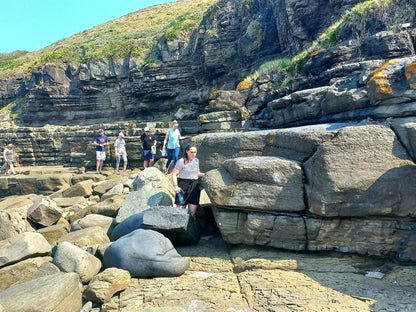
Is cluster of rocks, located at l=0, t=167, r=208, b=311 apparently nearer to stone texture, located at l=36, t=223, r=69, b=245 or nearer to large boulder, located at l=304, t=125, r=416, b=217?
stone texture, located at l=36, t=223, r=69, b=245

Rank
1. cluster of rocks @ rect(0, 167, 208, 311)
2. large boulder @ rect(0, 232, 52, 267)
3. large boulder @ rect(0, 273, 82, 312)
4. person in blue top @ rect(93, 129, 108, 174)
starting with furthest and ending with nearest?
person in blue top @ rect(93, 129, 108, 174), large boulder @ rect(0, 232, 52, 267), cluster of rocks @ rect(0, 167, 208, 311), large boulder @ rect(0, 273, 82, 312)

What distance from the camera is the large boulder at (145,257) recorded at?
149 inches

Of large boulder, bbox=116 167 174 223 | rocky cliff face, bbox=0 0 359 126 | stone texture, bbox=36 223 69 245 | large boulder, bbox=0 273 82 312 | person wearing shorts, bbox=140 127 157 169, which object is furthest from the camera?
rocky cliff face, bbox=0 0 359 126

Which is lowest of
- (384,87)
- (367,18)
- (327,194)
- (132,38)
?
(327,194)

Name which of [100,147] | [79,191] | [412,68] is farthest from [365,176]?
[100,147]

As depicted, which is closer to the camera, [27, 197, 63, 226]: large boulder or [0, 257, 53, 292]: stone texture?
[0, 257, 53, 292]: stone texture

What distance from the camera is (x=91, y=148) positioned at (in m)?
14.5

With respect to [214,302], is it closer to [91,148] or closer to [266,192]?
[266,192]

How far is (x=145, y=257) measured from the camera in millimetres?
3826

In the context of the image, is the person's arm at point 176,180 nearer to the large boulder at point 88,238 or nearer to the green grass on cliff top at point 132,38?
the large boulder at point 88,238

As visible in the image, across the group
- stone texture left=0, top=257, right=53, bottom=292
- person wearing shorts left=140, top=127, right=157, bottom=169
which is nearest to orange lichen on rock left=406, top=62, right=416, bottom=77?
stone texture left=0, top=257, right=53, bottom=292

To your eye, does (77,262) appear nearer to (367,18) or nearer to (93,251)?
(93,251)

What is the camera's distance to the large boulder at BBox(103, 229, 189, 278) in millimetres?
3781

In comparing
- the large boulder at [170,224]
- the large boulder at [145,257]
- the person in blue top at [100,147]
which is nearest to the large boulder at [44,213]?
the large boulder at [170,224]
